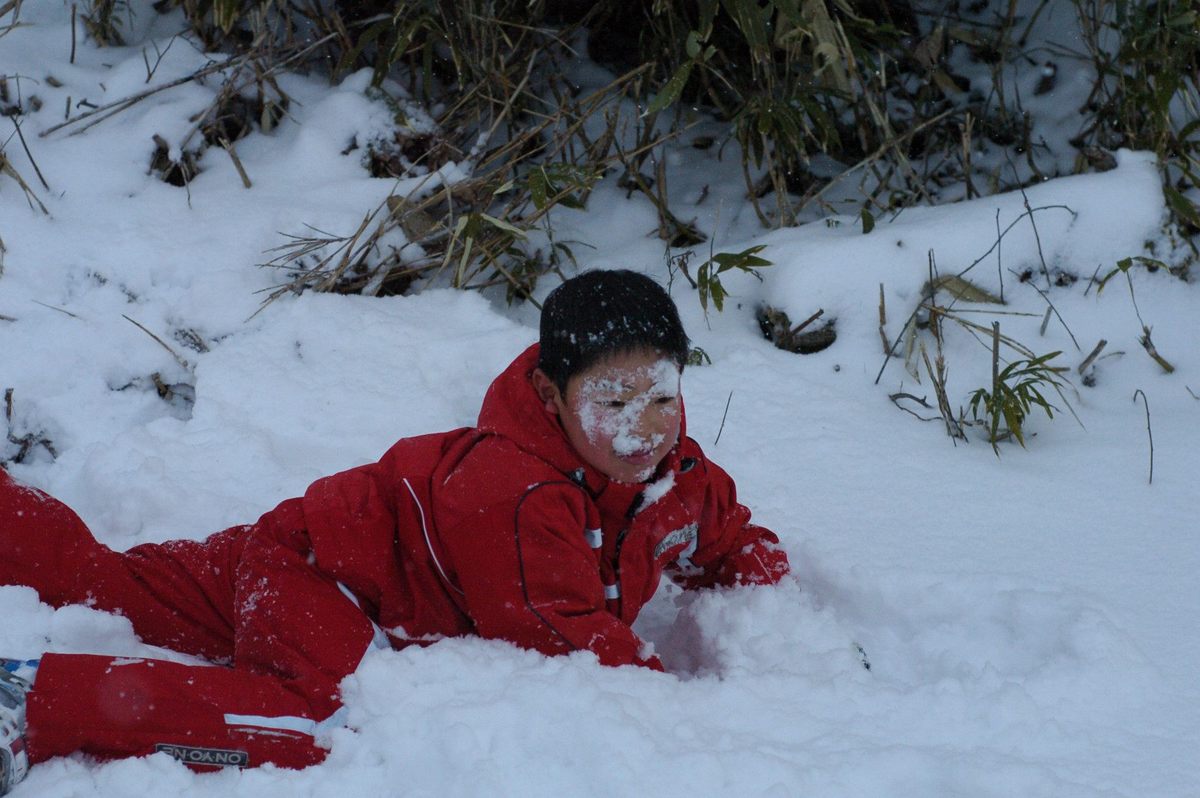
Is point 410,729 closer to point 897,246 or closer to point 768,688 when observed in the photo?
point 768,688

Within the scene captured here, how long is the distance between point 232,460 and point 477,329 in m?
0.70

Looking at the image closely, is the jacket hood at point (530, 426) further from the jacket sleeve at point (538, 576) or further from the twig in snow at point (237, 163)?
the twig in snow at point (237, 163)

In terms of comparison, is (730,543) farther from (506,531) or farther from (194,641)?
(194,641)

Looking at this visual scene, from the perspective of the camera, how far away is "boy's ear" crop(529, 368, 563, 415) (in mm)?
1769

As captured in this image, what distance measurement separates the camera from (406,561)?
1.79 m

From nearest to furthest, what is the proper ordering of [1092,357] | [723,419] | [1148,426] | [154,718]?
1. [154,718]
2. [1148,426]
3. [723,419]
4. [1092,357]

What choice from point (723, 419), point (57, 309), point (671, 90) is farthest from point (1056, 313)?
point (57, 309)

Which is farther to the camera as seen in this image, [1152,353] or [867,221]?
[867,221]

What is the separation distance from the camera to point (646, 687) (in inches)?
64.5

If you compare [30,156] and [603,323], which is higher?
[603,323]

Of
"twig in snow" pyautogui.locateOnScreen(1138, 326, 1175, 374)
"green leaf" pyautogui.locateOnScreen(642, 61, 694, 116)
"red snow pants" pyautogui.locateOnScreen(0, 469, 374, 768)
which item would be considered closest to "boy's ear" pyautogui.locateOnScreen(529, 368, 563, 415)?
"red snow pants" pyautogui.locateOnScreen(0, 469, 374, 768)

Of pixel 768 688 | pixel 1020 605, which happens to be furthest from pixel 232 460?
pixel 1020 605

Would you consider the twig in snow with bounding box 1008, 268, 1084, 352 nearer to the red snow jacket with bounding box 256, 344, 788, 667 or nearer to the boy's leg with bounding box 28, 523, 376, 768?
the red snow jacket with bounding box 256, 344, 788, 667

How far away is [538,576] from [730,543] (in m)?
0.47
